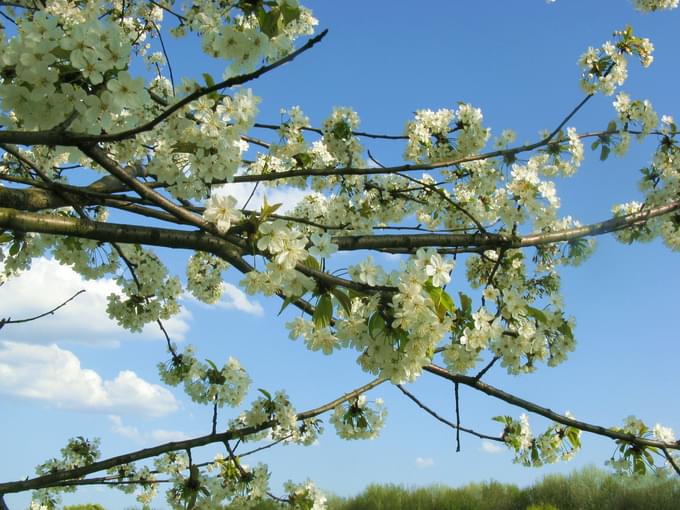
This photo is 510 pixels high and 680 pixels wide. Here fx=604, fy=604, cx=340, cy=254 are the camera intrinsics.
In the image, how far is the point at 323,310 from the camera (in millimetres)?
1805

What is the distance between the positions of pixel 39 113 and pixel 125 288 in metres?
2.36

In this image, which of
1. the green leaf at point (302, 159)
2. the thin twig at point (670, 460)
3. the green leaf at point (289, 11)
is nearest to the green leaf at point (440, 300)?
the green leaf at point (289, 11)

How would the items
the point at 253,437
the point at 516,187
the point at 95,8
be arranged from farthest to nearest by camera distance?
1. the point at 253,437
2. the point at 95,8
3. the point at 516,187

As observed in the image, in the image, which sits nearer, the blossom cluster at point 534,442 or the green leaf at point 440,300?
the green leaf at point 440,300

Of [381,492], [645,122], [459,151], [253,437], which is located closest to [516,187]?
[459,151]

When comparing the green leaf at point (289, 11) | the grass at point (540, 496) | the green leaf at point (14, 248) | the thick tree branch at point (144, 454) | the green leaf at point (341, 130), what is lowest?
the grass at point (540, 496)

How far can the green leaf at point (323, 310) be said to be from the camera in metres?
1.80

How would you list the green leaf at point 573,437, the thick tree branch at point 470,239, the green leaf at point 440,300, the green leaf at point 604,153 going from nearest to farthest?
the green leaf at point 440,300, the thick tree branch at point 470,239, the green leaf at point 573,437, the green leaf at point 604,153

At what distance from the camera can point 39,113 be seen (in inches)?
73.5

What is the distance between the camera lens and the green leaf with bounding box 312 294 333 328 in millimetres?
1796

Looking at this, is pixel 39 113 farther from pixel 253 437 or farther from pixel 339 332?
pixel 253 437

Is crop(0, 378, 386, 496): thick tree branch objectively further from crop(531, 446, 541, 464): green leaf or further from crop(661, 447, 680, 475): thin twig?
crop(661, 447, 680, 475): thin twig

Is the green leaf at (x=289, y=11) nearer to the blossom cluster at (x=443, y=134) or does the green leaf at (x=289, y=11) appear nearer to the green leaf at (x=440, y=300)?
the green leaf at (x=440, y=300)

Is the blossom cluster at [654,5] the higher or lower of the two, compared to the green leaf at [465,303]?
higher
